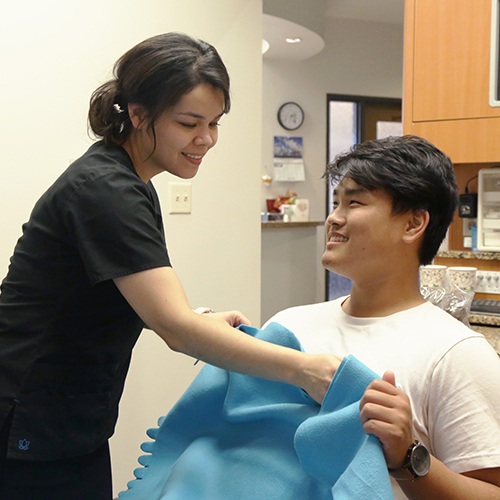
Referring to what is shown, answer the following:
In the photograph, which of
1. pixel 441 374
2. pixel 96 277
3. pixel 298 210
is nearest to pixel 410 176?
pixel 441 374

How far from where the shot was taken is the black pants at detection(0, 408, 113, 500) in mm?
1393

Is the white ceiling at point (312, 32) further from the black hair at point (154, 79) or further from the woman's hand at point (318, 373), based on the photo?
the woman's hand at point (318, 373)

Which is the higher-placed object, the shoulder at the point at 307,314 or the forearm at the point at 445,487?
the shoulder at the point at 307,314

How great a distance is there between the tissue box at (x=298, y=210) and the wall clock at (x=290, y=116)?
694mm

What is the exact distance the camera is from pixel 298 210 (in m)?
6.79

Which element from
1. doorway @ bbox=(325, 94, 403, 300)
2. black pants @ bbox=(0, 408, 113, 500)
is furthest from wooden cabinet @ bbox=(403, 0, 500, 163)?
doorway @ bbox=(325, 94, 403, 300)

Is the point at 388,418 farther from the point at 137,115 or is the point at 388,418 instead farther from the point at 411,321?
the point at 137,115

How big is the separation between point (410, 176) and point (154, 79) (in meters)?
0.50

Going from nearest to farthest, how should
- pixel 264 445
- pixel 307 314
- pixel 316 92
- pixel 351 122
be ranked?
pixel 264 445 → pixel 307 314 → pixel 316 92 → pixel 351 122

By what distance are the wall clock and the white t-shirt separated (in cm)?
572

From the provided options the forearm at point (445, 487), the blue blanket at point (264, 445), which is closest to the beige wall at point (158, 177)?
the blue blanket at point (264, 445)

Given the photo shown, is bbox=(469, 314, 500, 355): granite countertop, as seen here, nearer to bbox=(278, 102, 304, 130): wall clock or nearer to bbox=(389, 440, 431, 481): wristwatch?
bbox=(389, 440, 431, 481): wristwatch

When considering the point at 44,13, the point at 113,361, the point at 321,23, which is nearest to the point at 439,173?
the point at 113,361

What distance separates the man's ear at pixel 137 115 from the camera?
141 cm
